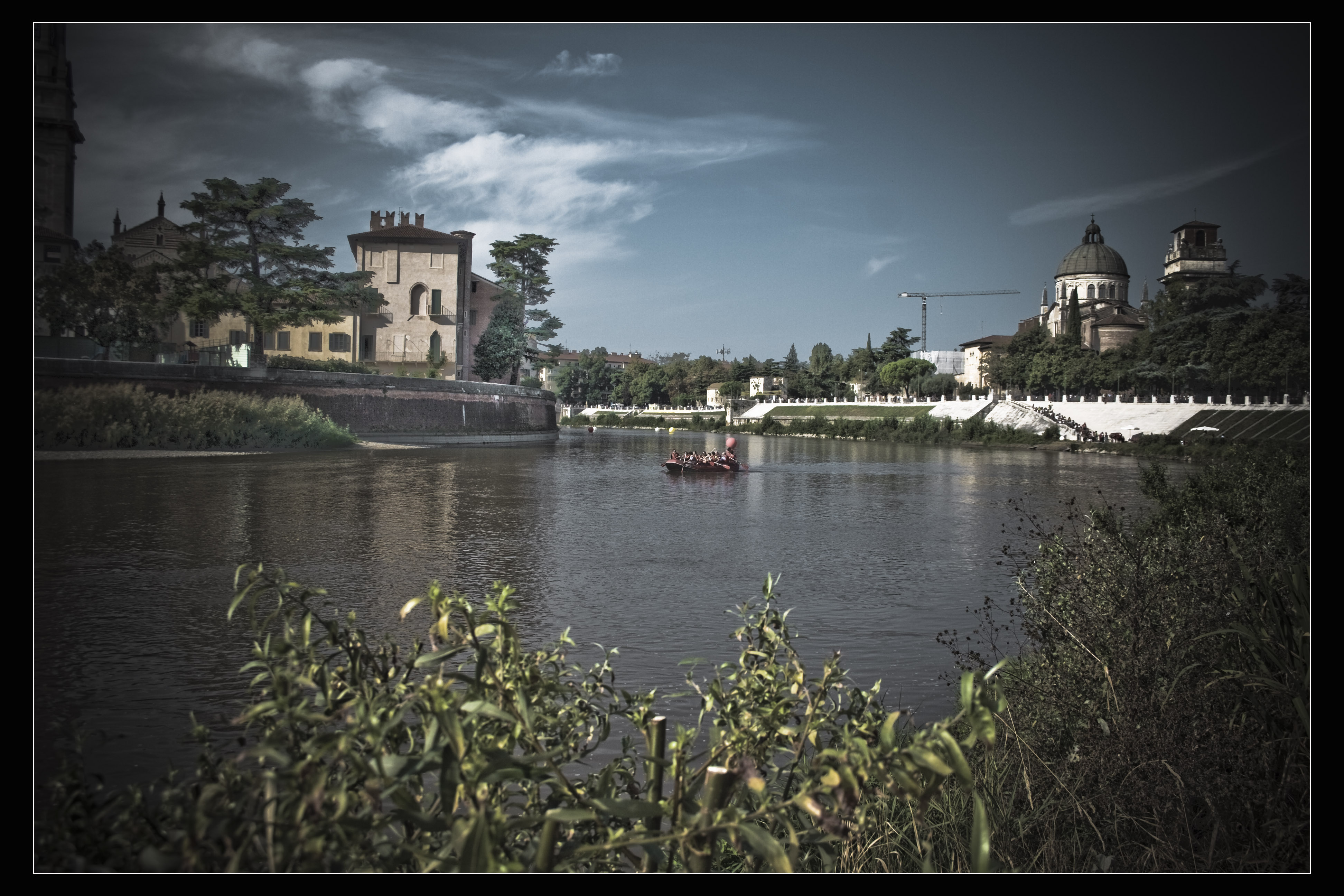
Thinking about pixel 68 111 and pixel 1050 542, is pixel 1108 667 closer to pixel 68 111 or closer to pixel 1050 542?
pixel 1050 542

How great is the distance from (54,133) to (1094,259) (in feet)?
45.4

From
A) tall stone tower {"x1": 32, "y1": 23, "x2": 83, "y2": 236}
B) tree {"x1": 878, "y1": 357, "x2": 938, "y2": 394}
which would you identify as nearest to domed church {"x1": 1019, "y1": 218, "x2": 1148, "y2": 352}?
tree {"x1": 878, "y1": 357, "x2": 938, "y2": 394}

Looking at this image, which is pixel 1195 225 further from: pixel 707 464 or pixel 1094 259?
pixel 707 464

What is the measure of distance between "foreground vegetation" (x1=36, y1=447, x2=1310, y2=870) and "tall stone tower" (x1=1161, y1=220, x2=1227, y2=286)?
4.33 feet

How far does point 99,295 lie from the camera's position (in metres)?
5.62

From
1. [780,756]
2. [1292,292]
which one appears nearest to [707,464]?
[780,756]

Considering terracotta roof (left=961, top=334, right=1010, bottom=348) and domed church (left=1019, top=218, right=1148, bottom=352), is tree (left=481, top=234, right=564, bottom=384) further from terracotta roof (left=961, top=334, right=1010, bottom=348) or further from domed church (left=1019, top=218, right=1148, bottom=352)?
terracotta roof (left=961, top=334, right=1010, bottom=348)

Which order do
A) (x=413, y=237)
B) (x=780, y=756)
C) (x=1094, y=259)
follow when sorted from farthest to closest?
1. (x=413, y=237)
2. (x=1094, y=259)
3. (x=780, y=756)

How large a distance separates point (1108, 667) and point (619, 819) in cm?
266

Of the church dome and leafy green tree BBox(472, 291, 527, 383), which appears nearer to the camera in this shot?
the church dome

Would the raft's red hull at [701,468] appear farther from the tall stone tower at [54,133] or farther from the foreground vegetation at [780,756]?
the tall stone tower at [54,133]

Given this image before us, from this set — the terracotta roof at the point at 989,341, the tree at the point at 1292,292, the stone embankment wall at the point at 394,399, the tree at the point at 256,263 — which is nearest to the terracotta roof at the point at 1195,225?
the tree at the point at 1292,292

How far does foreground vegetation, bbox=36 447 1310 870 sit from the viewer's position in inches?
63.5
